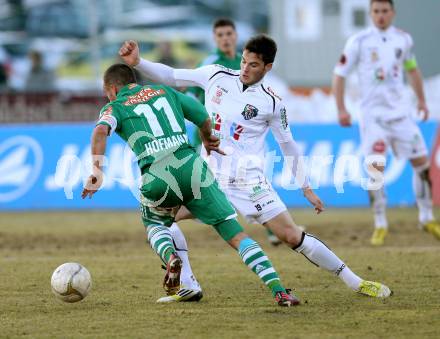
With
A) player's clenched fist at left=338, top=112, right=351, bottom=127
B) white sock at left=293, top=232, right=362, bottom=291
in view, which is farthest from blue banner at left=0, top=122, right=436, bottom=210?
white sock at left=293, top=232, right=362, bottom=291

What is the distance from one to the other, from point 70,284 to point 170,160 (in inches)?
53.8

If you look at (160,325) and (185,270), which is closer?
(160,325)

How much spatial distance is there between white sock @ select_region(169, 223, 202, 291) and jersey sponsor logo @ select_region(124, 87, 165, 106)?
4.45ft

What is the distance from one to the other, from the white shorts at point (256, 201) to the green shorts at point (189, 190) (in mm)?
405

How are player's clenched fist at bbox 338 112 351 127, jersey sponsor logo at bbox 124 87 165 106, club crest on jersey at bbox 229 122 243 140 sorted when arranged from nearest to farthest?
jersey sponsor logo at bbox 124 87 165 106, club crest on jersey at bbox 229 122 243 140, player's clenched fist at bbox 338 112 351 127

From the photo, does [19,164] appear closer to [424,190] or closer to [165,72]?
[424,190]

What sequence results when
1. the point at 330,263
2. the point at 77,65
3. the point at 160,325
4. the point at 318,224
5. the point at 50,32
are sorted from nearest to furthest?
the point at 160,325
the point at 330,263
the point at 318,224
the point at 77,65
the point at 50,32

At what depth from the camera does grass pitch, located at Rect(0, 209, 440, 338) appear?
23.1ft

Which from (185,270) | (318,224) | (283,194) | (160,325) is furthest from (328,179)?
(160,325)

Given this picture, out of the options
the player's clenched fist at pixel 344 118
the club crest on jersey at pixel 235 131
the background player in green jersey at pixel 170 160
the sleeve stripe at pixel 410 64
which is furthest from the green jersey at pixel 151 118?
the sleeve stripe at pixel 410 64

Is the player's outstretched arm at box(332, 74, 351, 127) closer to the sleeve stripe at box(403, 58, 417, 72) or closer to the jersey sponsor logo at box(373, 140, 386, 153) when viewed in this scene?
the jersey sponsor logo at box(373, 140, 386, 153)

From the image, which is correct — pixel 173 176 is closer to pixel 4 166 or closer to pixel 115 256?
pixel 115 256

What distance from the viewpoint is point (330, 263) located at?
8203 mm

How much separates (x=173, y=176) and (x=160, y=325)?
125 centimetres
